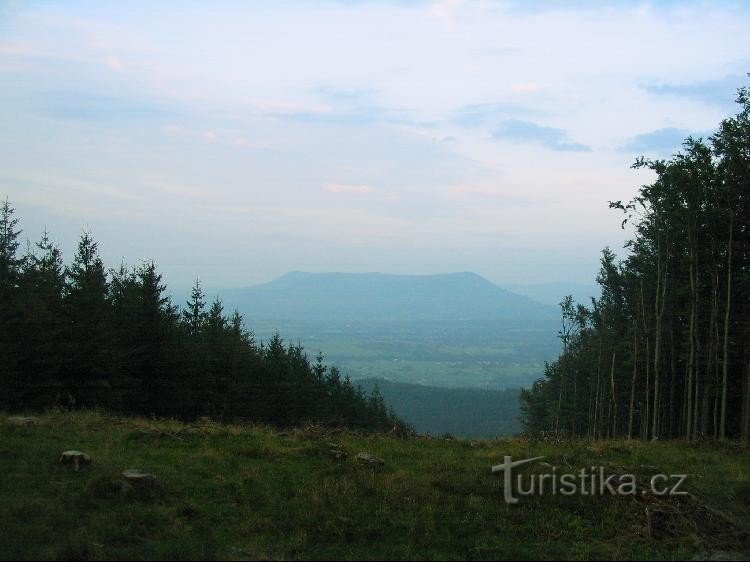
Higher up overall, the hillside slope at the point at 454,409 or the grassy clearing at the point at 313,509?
the grassy clearing at the point at 313,509

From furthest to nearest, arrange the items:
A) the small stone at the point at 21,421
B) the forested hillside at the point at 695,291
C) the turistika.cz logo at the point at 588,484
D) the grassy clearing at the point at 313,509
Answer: the forested hillside at the point at 695,291
the small stone at the point at 21,421
the turistika.cz logo at the point at 588,484
the grassy clearing at the point at 313,509

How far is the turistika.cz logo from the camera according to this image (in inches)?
373

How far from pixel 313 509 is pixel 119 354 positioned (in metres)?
23.0

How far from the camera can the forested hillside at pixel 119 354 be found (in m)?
25.6

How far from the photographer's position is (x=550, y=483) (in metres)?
10.1

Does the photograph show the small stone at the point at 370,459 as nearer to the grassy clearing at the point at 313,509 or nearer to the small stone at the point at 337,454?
the grassy clearing at the point at 313,509

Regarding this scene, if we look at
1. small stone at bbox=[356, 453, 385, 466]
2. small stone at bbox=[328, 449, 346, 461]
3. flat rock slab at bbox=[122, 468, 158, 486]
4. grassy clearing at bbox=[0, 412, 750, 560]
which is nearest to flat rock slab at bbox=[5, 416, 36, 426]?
grassy clearing at bbox=[0, 412, 750, 560]

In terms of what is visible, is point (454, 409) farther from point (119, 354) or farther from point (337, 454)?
point (337, 454)

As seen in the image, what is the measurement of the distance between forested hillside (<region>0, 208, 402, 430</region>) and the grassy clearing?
9.41 meters

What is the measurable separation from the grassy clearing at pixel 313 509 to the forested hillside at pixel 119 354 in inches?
371

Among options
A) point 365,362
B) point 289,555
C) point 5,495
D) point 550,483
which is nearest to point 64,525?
point 5,495

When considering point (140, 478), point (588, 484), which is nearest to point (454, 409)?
point (588, 484)

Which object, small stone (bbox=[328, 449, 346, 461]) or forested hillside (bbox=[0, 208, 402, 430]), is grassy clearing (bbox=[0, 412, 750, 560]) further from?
forested hillside (bbox=[0, 208, 402, 430])

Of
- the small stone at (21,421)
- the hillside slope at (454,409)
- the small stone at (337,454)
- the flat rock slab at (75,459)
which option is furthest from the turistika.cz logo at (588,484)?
the hillside slope at (454,409)
